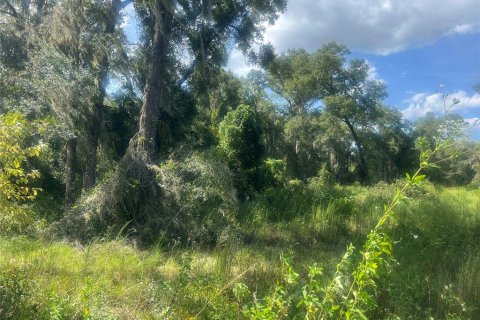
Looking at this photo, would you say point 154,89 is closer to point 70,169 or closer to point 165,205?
point 165,205

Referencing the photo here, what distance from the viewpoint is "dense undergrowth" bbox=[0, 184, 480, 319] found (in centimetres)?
425

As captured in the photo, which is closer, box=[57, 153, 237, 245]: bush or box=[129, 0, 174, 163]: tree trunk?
box=[57, 153, 237, 245]: bush

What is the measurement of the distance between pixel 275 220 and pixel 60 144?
8.02 m

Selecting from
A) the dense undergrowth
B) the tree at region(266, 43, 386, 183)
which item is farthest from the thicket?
the tree at region(266, 43, 386, 183)

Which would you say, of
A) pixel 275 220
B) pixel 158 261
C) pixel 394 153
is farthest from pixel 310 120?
pixel 158 261

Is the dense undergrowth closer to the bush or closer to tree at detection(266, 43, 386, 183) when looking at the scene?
the bush

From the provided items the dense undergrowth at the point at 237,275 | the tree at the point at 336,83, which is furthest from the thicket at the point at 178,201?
the tree at the point at 336,83

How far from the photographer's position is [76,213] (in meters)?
9.18

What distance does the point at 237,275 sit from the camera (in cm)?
552

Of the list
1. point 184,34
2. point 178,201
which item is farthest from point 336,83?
point 178,201

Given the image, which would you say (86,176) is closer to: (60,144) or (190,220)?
(60,144)

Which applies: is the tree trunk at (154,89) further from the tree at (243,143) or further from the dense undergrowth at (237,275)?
the tree at (243,143)

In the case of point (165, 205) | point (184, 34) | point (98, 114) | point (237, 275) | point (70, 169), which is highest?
point (184, 34)

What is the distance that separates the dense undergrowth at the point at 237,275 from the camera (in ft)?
13.9
